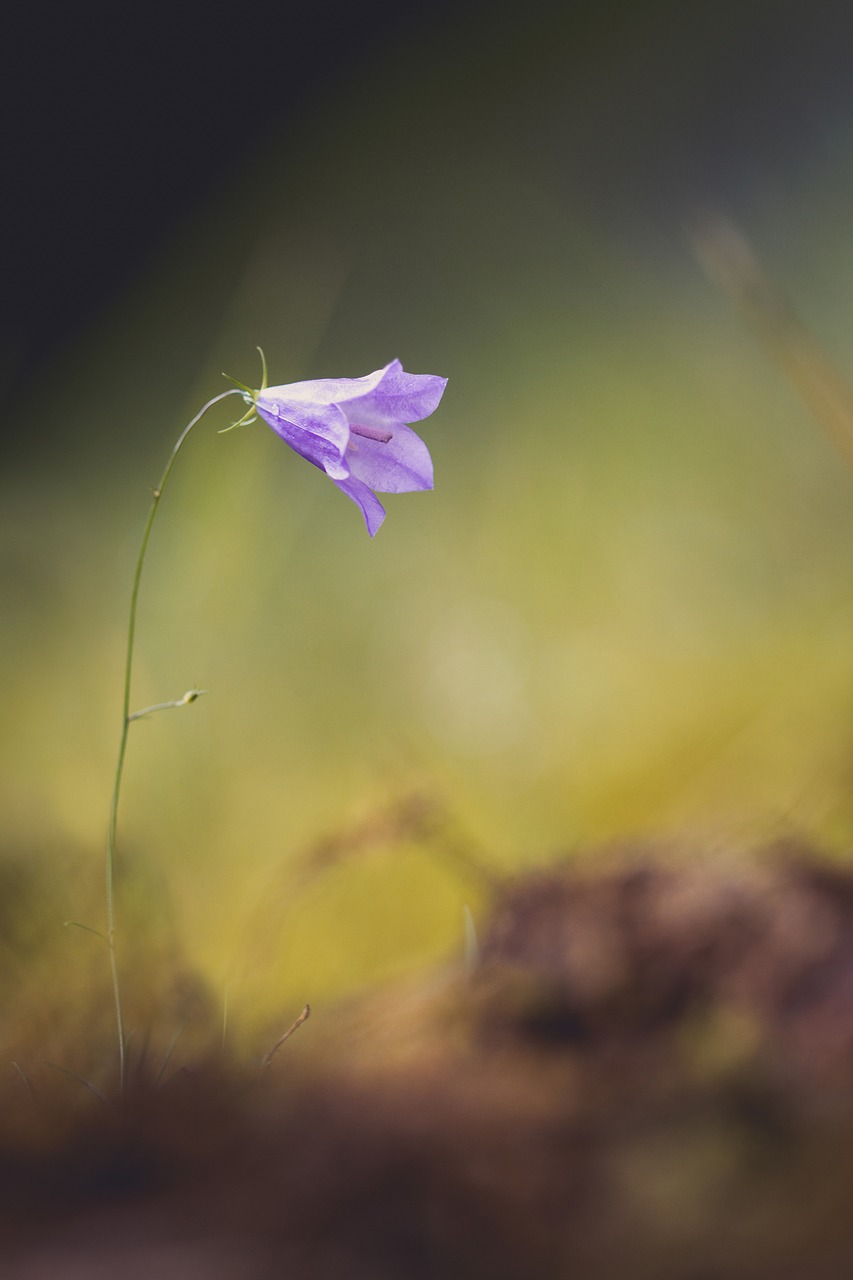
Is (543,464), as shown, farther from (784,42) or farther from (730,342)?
(784,42)

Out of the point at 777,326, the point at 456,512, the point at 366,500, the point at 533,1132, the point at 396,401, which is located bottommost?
the point at 533,1132

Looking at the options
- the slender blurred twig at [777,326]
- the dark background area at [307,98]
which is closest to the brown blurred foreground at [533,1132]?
the slender blurred twig at [777,326]

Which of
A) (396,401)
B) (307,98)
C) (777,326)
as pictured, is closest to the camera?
(396,401)

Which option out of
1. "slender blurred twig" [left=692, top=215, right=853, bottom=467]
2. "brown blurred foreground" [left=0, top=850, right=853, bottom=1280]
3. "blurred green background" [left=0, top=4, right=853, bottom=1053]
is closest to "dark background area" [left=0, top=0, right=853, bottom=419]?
"blurred green background" [left=0, top=4, right=853, bottom=1053]

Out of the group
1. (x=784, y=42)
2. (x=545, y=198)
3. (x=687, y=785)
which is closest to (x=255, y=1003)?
(x=687, y=785)

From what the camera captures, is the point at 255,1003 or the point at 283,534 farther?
the point at 283,534

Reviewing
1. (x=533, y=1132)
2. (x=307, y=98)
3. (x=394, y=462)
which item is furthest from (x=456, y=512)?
(x=533, y=1132)

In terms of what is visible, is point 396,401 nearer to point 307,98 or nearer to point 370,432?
point 370,432

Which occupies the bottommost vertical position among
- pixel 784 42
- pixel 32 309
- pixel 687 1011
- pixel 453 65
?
pixel 687 1011
